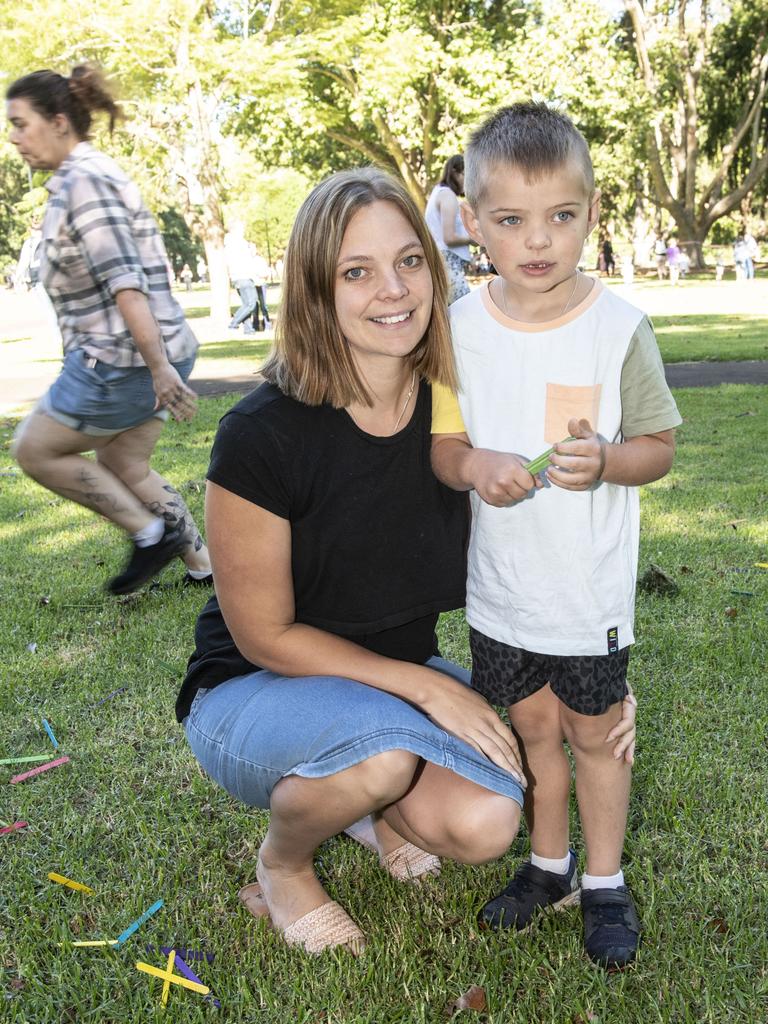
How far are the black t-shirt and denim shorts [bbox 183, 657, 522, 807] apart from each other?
6.7 inches

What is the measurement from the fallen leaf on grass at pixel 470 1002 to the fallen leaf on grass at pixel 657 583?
241 cm

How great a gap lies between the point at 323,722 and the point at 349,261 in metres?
0.99

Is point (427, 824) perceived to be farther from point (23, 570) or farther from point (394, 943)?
point (23, 570)

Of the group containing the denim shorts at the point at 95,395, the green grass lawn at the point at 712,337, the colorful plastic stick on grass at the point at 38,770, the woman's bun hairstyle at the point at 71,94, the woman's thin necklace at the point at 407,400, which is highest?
the woman's bun hairstyle at the point at 71,94

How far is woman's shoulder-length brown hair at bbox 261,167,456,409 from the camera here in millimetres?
2166

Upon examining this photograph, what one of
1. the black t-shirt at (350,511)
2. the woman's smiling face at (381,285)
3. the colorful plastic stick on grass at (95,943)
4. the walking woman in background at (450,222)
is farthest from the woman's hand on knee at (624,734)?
the walking woman in background at (450,222)

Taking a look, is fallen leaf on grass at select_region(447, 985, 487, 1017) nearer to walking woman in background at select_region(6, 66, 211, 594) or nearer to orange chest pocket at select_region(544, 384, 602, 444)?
orange chest pocket at select_region(544, 384, 602, 444)

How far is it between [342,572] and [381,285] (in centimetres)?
65

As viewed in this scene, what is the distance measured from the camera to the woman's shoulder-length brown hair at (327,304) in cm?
217

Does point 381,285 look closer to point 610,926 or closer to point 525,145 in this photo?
point 525,145

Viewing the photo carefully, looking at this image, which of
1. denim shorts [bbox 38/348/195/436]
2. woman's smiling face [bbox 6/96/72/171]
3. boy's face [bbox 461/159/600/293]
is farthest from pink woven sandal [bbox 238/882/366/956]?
woman's smiling face [bbox 6/96/72/171]

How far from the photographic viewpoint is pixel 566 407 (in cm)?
214

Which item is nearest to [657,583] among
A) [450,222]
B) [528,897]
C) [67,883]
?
[528,897]

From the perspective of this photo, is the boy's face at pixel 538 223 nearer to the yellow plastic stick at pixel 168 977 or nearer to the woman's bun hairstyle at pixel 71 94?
the yellow plastic stick at pixel 168 977
